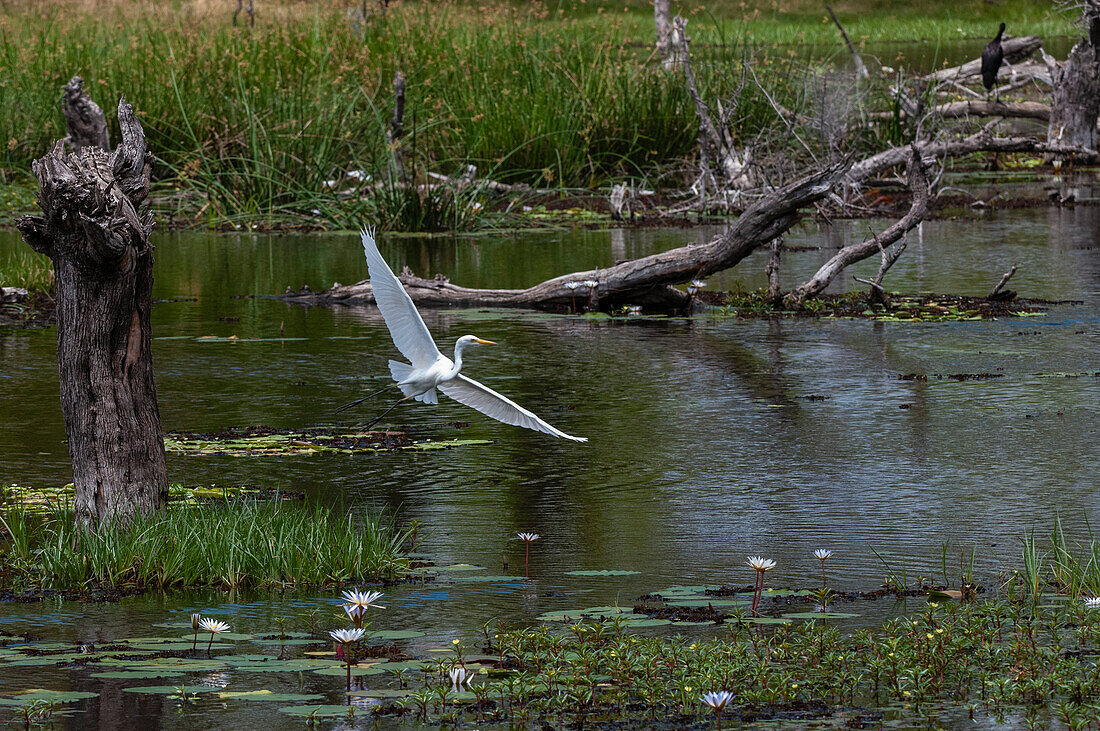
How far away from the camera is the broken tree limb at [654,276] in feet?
39.7

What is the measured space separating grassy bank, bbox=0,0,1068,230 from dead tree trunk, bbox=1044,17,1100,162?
3.45 metres

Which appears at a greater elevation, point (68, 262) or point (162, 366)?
point (68, 262)

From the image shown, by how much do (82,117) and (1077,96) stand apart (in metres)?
15.7

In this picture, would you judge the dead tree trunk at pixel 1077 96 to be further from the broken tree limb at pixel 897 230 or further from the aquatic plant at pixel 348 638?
the aquatic plant at pixel 348 638

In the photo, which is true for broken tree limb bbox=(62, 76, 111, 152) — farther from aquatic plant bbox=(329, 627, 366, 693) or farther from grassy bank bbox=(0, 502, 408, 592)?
aquatic plant bbox=(329, 627, 366, 693)

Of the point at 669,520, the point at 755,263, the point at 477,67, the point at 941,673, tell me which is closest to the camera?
the point at 941,673

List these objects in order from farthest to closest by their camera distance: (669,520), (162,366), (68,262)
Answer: (162,366), (669,520), (68,262)

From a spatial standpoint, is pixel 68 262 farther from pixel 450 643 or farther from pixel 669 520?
pixel 669 520

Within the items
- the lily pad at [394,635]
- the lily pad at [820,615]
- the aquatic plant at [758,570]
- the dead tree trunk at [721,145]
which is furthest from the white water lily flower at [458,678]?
the dead tree trunk at [721,145]

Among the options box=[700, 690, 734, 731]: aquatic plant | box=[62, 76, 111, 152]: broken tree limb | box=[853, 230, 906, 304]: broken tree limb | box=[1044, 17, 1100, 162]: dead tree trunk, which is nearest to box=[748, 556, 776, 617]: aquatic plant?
box=[700, 690, 734, 731]: aquatic plant

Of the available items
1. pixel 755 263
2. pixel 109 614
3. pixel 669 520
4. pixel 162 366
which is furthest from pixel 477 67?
pixel 109 614

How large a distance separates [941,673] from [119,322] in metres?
3.39

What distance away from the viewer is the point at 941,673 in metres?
4.50

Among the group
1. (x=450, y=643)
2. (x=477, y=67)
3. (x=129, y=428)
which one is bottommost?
(x=450, y=643)
